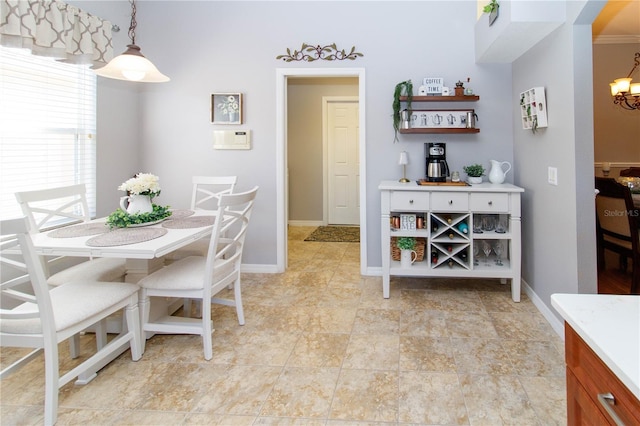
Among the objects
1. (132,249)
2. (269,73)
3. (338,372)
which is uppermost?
(269,73)

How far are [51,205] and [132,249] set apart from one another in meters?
1.53

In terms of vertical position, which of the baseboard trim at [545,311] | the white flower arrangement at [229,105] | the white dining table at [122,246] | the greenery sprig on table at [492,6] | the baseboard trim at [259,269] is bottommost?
the baseboard trim at [545,311]

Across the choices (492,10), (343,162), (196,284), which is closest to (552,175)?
(492,10)

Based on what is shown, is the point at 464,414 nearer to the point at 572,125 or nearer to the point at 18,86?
the point at 572,125

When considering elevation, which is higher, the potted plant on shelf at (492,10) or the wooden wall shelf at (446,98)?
the potted plant on shelf at (492,10)

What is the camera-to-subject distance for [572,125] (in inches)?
87.7

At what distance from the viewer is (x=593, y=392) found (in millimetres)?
778

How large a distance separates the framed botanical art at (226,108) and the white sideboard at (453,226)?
167cm

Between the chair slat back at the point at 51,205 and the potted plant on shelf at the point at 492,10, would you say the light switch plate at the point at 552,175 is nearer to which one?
the potted plant on shelf at the point at 492,10

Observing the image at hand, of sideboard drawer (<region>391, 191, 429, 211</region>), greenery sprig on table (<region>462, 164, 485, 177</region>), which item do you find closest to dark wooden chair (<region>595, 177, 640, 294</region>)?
greenery sprig on table (<region>462, 164, 485, 177</region>)

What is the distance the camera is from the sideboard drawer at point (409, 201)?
3.01 metres

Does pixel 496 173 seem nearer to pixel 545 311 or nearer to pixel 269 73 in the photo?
pixel 545 311

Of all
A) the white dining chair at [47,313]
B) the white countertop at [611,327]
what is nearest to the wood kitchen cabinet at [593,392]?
the white countertop at [611,327]

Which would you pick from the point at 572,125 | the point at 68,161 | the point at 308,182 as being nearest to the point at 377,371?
the point at 572,125
